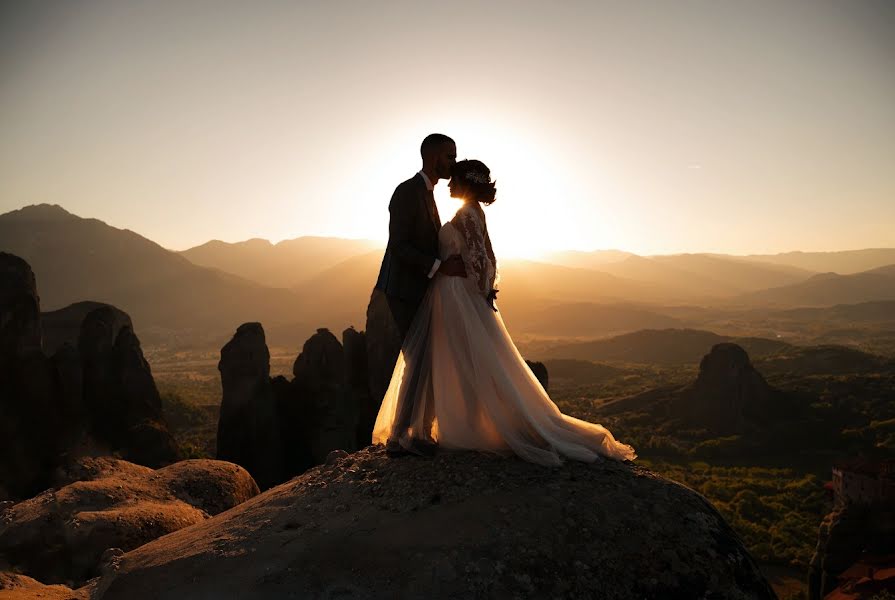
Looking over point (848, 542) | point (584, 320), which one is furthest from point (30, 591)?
point (584, 320)

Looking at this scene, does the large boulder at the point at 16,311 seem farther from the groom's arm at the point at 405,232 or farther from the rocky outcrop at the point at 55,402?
the groom's arm at the point at 405,232

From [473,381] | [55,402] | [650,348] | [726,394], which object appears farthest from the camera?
[650,348]

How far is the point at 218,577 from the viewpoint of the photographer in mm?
4508

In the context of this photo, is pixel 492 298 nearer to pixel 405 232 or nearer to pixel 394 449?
pixel 405 232

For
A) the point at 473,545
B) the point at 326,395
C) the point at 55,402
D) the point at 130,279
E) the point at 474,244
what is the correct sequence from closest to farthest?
the point at 473,545 → the point at 474,244 → the point at 55,402 → the point at 326,395 → the point at 130,279

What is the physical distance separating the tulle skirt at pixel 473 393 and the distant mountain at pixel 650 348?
325 ft

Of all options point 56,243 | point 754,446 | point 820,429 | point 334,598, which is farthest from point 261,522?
point 56,243

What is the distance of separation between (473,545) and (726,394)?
5582 cm

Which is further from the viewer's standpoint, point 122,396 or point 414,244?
point 122,396

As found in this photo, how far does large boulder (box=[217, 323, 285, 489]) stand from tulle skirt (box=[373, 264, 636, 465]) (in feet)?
59.3

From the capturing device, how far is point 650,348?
4380 inches

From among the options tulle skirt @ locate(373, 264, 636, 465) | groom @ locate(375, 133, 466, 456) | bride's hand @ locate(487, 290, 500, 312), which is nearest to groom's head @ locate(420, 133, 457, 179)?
groom @ locate(375, 133, 466, 456)

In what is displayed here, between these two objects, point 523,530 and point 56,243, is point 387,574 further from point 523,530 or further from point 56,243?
point 56,243

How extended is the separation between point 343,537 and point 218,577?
1.01 m
